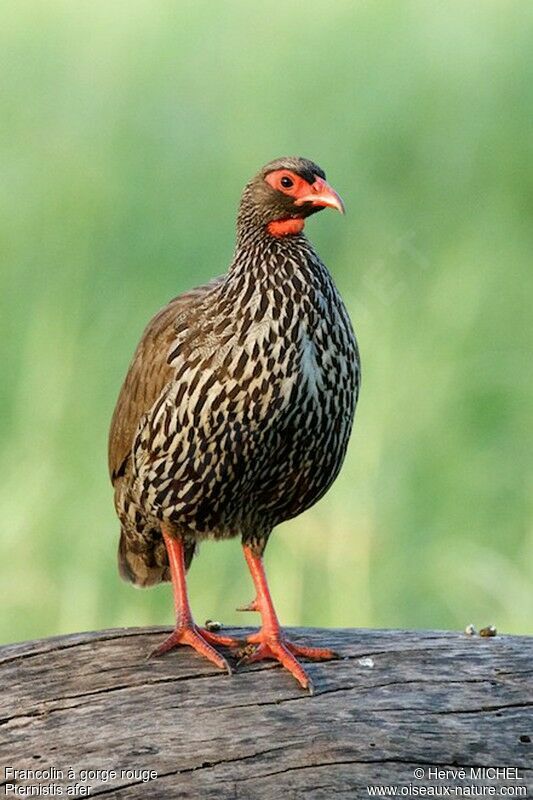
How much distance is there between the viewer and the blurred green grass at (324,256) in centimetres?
781

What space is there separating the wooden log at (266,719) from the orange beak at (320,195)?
4.29ft

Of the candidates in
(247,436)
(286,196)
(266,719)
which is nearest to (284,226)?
(286,196)

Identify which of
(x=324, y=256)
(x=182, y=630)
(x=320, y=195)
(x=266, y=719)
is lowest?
(x=266, y=719)

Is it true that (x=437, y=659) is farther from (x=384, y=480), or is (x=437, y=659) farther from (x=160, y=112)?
(x=160, y=112)

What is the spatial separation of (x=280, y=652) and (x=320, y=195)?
1.38m

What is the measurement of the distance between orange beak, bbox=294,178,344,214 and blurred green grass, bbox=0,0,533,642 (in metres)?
1.91

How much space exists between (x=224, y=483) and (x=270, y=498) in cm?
22

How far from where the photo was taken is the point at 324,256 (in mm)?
9055

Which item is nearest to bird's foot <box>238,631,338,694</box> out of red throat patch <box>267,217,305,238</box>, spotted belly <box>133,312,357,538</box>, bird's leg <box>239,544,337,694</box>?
bird's leg <box>239,544,337,694</box>

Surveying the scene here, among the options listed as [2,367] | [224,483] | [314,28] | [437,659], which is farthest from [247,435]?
[314,28]

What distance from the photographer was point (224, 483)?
20.3 feet

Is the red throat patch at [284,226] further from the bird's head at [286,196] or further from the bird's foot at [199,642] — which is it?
the bird's foot at [199,642]

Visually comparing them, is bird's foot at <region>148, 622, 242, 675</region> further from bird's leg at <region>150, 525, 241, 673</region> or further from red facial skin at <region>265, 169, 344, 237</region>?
red facial skin at <region>265, 169, 344, 237</region>

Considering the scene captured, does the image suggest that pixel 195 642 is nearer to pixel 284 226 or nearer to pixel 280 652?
pixel 280 652
